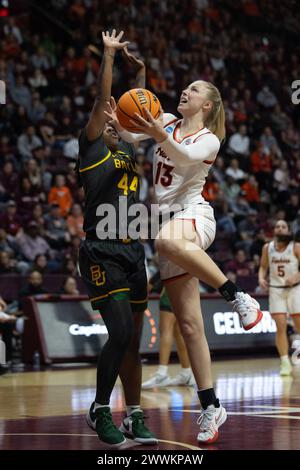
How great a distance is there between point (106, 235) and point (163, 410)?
236 centimetres

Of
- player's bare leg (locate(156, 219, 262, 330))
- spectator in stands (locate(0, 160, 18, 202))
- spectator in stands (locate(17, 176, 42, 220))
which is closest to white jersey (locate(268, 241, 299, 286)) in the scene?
spectator in stands (locate(17, 176, 42, 220))

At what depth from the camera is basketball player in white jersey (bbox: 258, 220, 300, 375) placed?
12164 mm

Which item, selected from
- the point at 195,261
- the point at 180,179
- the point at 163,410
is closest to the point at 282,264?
the point at 163,410

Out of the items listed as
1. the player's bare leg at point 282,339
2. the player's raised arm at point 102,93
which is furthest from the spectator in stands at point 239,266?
the player's raised arm at point 102,93

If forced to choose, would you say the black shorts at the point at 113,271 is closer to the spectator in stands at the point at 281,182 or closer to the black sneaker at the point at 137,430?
the black sneaker at the point at 137,430

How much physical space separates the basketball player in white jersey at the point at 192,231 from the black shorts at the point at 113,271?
19cm

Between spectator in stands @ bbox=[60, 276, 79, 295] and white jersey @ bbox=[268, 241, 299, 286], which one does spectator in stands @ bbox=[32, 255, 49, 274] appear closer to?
spectator in stands @ bbox=[60, 276, 79, 295]

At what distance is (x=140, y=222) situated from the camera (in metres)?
6.08

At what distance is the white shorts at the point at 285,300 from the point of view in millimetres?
12156

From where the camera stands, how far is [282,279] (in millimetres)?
12430

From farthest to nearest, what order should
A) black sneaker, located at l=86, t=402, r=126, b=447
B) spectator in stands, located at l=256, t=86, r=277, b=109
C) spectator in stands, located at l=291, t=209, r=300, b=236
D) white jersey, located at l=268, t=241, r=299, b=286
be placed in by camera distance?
spectator in stands, located at l=256, t=86, r=277, b=109
spectator in stands, located at l=291, t=209, r=300, b=236
white jersey, located at l=268, t=241, r=299, b=286
black sneaker, located at l=86, t=402, r=126, b=447

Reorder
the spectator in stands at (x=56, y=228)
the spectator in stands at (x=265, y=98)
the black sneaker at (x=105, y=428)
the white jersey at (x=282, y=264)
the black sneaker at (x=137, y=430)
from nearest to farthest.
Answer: the black sneaker at (x=105, y=428), the black sneaker at (x=137, y=430), the white jersey at (x=282, y=264), the spectator in stands at (x=56, y=228), the spectator in stands at (x=265, y=98)
